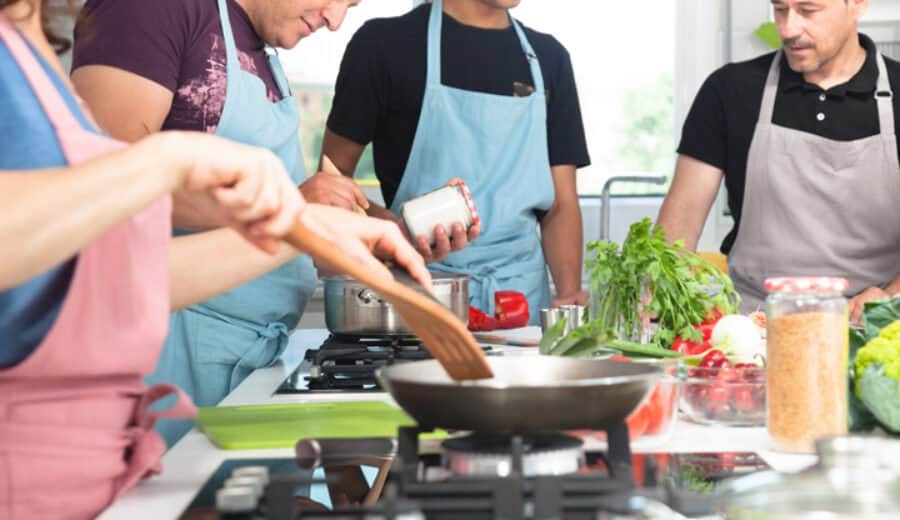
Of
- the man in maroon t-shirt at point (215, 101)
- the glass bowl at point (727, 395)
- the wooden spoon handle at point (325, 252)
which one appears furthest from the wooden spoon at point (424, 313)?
the man in maroon t-shirt at point (215, 101)

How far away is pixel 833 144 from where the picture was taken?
3.26 m

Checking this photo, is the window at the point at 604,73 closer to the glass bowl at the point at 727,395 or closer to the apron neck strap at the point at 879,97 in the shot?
the apron neck strap at the point at 879,97

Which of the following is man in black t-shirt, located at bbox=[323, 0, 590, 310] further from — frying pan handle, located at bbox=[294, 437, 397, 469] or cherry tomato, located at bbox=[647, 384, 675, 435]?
frying pan handle, located at bbox=[294, 437, 397, 469]

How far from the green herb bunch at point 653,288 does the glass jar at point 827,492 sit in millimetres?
1104

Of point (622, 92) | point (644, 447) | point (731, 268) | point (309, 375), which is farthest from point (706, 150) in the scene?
point (644, 447)

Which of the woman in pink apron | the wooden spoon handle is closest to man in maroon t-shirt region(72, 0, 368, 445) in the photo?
the woman in pink apron

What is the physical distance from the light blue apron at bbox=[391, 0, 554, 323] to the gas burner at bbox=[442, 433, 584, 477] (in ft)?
7.22

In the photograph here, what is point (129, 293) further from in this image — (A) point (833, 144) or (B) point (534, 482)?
(A) point (833, 144)

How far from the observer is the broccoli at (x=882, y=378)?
146 cm

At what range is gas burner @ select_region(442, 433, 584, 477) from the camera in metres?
1.12

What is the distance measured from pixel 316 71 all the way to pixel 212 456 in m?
3.10

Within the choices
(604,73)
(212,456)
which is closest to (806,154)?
(604,73)

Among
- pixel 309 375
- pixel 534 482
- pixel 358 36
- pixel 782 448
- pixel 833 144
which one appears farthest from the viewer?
pixel 358 36

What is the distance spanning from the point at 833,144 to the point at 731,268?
420mm
